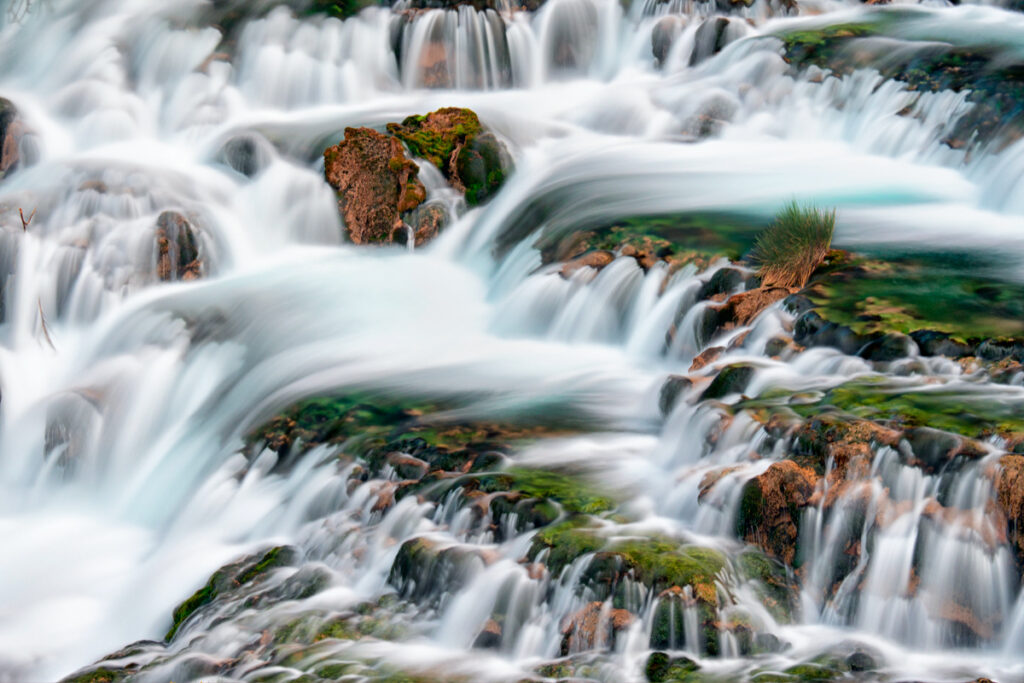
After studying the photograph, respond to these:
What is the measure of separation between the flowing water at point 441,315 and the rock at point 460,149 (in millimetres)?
228

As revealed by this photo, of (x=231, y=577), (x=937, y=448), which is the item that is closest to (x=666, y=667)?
(x=937, y=448)

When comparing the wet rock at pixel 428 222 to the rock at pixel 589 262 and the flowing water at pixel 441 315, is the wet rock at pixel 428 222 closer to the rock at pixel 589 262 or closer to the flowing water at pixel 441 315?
the flowing water at pixel 441 315

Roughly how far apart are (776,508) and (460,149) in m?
7.25

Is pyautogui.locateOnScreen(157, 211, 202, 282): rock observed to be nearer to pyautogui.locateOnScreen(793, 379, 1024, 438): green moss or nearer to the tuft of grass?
the tuft of grass

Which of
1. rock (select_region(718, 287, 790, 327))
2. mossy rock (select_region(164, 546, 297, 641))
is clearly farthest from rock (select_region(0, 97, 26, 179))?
rock (select_region(718, 287, 790, 327))

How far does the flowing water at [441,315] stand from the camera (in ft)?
20.9

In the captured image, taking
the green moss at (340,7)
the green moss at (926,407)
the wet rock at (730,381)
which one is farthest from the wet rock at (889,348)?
the green moss at (340,7)

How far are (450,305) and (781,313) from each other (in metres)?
3.49

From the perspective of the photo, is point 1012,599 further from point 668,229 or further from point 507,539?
point 668,229

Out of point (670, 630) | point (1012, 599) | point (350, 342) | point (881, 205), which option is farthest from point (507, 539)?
point (881, 205)

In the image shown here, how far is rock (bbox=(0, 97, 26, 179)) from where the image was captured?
13.6m

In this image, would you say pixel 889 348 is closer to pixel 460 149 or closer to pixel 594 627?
pixel 594 627

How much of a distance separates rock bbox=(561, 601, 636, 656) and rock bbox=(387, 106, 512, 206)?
7161mm

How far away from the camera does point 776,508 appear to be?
659cm
